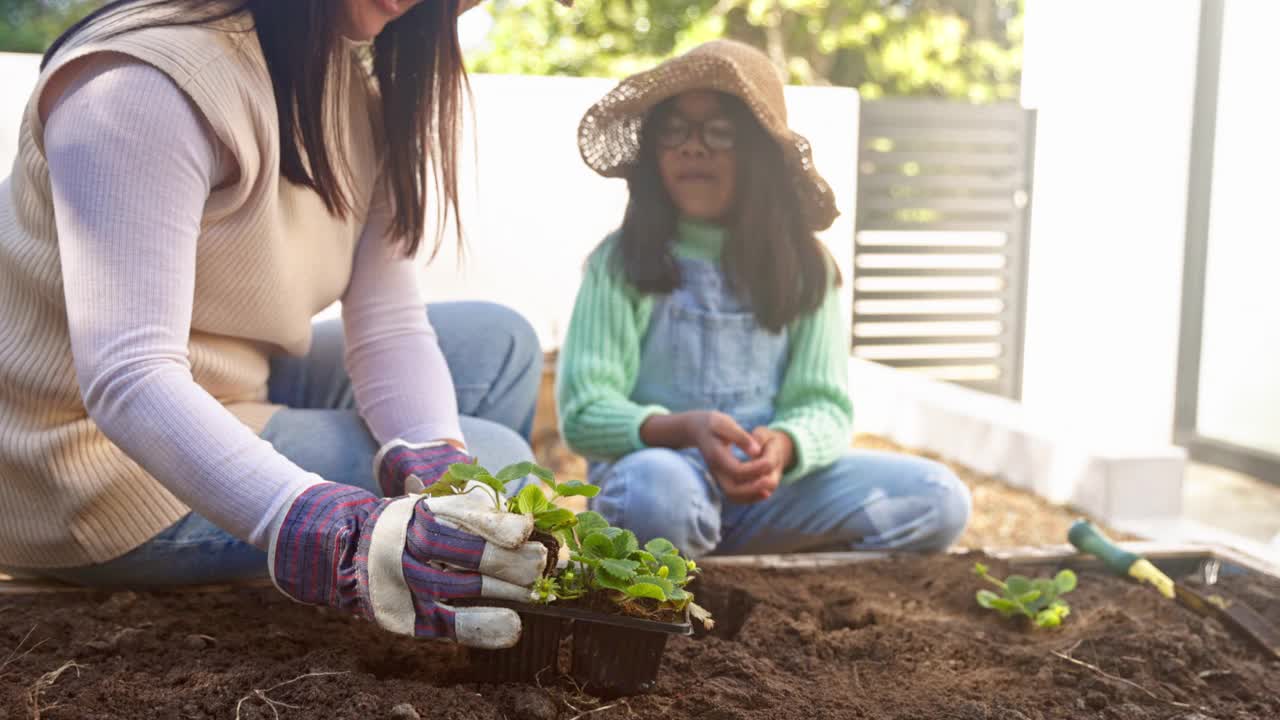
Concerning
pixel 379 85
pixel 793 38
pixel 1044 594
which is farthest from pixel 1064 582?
pixel 793 38

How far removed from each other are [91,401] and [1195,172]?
4.16 m

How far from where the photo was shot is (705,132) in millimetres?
2207

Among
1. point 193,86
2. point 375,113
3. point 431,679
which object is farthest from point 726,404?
point 193,86

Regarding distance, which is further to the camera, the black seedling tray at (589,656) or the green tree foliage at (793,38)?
the green tree foliage at (793,38)

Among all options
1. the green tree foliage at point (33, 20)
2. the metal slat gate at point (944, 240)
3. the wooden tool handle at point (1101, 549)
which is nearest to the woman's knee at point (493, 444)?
the wooden tool handle at point (1101, 549)

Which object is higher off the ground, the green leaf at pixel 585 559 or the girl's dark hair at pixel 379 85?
the girl's dark hair at pixel 379 85

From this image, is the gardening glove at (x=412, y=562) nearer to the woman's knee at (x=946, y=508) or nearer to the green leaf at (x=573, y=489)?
the green leaf at (x=573, y=489)

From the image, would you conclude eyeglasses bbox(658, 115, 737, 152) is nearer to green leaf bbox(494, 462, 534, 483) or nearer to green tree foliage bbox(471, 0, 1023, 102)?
green leaf bbox(494, 462, 534, 483)

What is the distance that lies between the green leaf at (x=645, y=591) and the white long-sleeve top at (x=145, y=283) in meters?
0.37

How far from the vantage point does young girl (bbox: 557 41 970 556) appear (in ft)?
7.00

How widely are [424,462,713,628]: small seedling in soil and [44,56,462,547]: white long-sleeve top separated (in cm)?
22

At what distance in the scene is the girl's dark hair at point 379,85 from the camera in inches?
54.2

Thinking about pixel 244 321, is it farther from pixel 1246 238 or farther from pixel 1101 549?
pixel 1246 238

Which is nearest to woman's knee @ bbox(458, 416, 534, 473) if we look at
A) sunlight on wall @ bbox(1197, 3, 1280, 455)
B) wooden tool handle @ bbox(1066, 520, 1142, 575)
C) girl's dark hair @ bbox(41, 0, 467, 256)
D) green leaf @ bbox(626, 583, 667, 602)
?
girl's dark hair @ bbox(41, 0, 467, 256)
